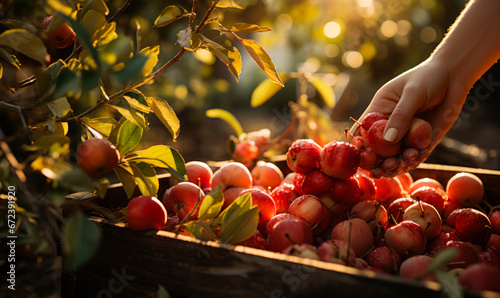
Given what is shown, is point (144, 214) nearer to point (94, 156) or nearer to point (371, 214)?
point (94, 156)

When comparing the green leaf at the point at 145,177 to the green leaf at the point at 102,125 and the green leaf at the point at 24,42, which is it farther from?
the green leaf at the point at 24,42

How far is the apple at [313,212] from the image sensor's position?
0.85m

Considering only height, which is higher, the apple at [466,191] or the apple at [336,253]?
the apple at [466,191]

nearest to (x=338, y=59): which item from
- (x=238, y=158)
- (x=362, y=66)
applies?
(x=362, y=66)

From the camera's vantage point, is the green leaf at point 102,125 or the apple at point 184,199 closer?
the green leaf at point 102,125

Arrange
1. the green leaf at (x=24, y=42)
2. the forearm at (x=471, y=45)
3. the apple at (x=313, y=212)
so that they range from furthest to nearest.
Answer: the forearm at (x=471, y=45) → the apple at (x=313, y=212) → the green leaf at (x=24, y=42)

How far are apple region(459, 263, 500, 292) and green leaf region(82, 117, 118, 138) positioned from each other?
685 millimetres

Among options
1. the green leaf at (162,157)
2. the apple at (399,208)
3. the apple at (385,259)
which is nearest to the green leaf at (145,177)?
the green leaf at (162,157)

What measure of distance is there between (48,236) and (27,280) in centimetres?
33

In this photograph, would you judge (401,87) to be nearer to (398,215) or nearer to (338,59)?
(398,215)

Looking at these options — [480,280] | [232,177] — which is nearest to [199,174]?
[232,177]

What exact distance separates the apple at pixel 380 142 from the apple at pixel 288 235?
0.33m

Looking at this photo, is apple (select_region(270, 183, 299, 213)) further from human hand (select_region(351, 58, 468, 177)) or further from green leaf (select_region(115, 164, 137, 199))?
green leaf (select_region(115, 164, 137, 199))

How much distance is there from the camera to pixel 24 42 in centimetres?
61
